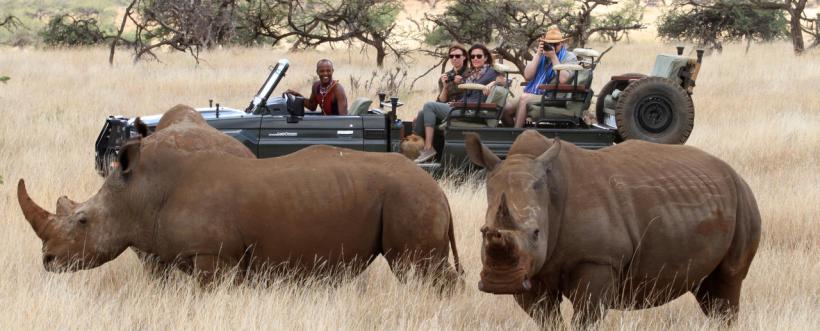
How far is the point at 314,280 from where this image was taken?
6949 millimetres

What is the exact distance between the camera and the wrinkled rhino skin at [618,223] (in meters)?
5.41

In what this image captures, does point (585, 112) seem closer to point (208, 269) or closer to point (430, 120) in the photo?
point (430, 120)

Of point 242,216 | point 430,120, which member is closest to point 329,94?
point 430,120

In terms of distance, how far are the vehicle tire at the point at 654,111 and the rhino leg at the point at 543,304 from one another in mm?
6553

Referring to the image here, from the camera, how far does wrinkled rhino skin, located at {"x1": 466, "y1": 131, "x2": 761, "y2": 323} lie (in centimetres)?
541

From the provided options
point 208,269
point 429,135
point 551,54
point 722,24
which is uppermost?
point 722,24

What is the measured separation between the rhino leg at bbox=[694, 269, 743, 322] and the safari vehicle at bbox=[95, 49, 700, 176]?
16.1 feet

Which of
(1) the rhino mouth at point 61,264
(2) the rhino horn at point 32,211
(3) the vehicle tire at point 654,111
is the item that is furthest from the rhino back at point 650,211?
(3) the vehicle tire at point 654,111

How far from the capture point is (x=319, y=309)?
650 cm

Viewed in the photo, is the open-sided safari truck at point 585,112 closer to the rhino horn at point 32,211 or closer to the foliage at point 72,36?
the rhino horn at point 32,211

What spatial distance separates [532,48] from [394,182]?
17847mm

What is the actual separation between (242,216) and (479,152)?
1.76 m

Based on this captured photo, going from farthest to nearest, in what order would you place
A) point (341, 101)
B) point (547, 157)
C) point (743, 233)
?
point (341, 101) → point (743, 233) → point (547, 157)

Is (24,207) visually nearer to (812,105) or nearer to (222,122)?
(222,122)
